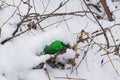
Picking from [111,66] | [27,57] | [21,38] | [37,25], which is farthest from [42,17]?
[111,66]

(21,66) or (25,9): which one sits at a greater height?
(25,9)

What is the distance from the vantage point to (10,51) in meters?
1.46

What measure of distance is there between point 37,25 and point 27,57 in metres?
0.25

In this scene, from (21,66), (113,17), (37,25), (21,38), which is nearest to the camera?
(21,66)

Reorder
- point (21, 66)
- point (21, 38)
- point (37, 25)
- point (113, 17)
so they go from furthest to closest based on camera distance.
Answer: point (113, 17) → point (37, 25) → point (21, 38) → point (21, 66)

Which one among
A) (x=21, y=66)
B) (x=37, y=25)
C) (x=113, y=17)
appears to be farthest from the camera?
(x=113, y=17)

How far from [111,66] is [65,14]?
36cm

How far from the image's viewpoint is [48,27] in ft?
5.45

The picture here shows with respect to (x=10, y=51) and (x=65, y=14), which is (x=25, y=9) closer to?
(x=65, y=14)

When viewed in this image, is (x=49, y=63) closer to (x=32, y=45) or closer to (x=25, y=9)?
(x=32, y=45)

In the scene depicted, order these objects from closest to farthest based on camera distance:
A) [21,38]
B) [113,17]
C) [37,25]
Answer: [21,38] → [37,25] → [113,17]

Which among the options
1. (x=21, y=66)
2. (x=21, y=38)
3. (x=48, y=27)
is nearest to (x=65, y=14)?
(x=48, y=27)

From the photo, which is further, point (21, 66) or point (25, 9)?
point (25, 9)

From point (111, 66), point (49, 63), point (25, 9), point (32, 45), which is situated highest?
point (25, 9)
